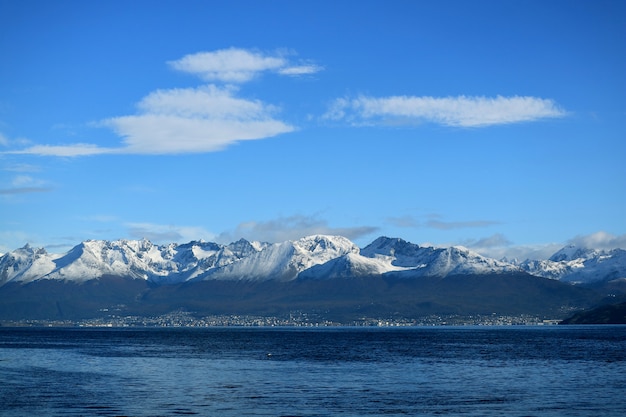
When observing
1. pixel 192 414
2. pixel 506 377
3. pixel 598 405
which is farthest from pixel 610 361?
pixel 192 414

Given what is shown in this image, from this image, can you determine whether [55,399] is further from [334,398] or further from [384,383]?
[384,383]

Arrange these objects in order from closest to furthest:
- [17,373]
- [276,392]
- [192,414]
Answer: [192,414], [276,392], [17,373]

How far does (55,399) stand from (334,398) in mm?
30838

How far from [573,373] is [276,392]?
4983cm

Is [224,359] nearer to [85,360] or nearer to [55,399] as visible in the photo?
[85,360]

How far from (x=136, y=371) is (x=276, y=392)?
129ft

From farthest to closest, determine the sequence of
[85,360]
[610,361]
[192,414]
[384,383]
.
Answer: [85,360] → [610,361] → [384,383] → [192,414]

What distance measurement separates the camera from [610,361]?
500 ft

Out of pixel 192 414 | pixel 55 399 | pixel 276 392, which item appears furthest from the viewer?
pixel 276 392

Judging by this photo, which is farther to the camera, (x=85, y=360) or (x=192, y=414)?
(x=85, y=360)

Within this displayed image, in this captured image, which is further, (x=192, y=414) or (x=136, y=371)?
(x=136, y=371)

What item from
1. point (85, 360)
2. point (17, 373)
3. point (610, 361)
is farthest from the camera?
point (85, 360)

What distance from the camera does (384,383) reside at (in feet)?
367

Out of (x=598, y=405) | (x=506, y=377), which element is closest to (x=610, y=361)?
(x=506, y=377)
